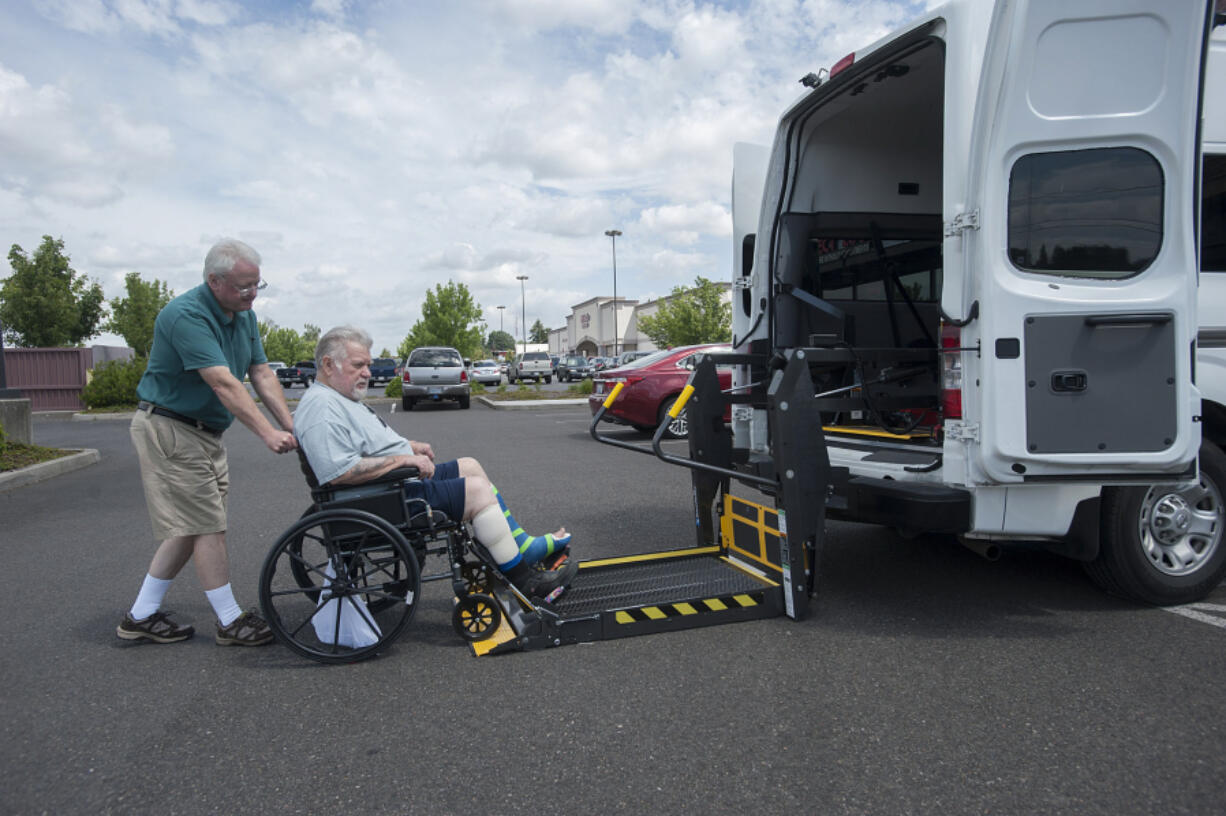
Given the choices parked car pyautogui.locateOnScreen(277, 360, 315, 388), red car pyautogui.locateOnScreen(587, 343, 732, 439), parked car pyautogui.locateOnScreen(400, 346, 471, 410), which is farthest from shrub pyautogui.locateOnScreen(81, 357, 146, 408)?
parked car pyautogui.locateOnScreen(277, 360, 315, 388)

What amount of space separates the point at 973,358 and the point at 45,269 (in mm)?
32424

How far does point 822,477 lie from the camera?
3.88 m

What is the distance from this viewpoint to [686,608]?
3900mm

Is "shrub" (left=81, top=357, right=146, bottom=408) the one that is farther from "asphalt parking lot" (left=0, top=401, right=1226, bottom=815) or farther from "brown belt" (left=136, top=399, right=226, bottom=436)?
"brown belt" (left=136, top=399, right=226, bottom=436)

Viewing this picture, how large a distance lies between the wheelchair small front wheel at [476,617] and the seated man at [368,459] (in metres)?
0.16

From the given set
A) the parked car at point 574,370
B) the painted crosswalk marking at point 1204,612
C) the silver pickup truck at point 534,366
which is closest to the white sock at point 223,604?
the painted crosswalk marking at point 1204,612

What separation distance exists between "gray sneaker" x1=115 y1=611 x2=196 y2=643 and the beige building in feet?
240

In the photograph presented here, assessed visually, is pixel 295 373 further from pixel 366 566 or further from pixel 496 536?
pixel 496 536

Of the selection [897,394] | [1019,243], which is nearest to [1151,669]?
[1019,243]

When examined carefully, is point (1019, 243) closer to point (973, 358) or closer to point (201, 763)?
point (973, 358)

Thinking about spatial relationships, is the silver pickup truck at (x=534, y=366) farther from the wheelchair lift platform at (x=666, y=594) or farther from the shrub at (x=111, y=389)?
the wheelchair lift platform at (x=666, y=594)

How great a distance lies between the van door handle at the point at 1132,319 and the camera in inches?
134

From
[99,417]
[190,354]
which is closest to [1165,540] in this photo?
[190,354]

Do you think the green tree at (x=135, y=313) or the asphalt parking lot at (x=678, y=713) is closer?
the asphalt parking lot at (x=678, y=713)
